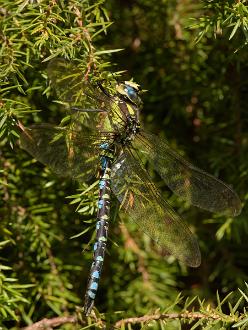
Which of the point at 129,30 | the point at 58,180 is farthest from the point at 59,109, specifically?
the point at 129,30

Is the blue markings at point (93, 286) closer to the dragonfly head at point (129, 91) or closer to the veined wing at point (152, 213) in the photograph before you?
the veined wing at point (152, 213)

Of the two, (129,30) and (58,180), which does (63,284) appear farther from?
(129,30)

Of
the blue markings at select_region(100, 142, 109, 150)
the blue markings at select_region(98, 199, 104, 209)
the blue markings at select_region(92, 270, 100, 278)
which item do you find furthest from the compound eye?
the blue markings at select_region(92, 270, 100, 278)

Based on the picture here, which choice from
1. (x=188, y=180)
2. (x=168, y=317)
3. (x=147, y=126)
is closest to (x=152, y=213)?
(x=188, y=180)

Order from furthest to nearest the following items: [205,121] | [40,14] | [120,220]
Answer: [205,121] < [120,220] < [40,14]

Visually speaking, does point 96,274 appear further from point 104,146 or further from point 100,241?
point 104,146

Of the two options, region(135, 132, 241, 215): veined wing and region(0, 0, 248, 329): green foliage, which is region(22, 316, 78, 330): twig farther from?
region(135, 132, 241, 215): veined wing

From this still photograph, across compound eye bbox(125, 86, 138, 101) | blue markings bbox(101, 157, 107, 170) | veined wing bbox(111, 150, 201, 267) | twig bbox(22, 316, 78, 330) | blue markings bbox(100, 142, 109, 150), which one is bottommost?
twig bbox(22, 316, 78, 330)
